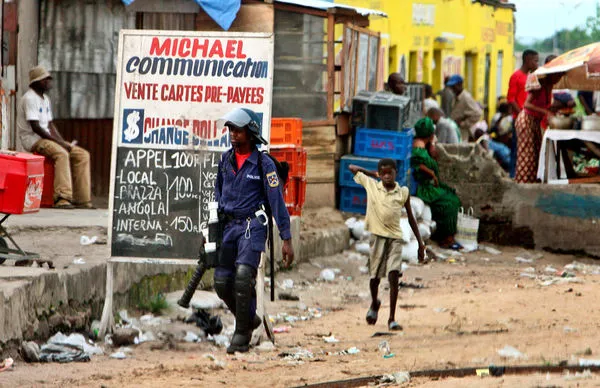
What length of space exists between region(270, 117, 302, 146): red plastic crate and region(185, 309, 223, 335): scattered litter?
13.3 feet

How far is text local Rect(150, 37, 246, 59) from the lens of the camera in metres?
9.10

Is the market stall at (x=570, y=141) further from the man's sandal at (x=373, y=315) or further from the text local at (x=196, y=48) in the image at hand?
the text local at (x=196, y=48)

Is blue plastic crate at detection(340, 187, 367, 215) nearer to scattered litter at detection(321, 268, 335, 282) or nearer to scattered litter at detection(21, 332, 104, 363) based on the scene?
scattered litter at detection(321, 268, 335, 282)

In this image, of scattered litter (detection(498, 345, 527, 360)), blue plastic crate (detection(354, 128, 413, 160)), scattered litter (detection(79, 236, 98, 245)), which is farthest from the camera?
blue plastic crate (detection(354, 128, 413, 160))

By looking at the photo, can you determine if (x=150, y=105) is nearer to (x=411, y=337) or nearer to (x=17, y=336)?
(x=17, y=336)

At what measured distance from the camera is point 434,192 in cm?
1642

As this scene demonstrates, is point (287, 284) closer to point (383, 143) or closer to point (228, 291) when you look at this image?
point (383, 143)

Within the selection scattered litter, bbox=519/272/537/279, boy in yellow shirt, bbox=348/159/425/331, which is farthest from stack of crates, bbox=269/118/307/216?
boy in yellow shirt, bbox=348/159/425/331

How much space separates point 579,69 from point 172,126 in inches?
342

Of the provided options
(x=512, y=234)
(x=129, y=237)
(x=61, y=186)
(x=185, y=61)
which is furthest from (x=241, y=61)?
(x=512, y=234)

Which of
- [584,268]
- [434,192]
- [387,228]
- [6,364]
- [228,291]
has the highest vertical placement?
[387,228]

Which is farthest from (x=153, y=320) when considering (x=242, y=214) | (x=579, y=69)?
(x=579, y=69)

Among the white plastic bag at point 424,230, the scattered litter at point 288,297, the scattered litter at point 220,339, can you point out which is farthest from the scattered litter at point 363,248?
the scattered litter at point 220,339

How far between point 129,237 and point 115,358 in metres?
1.05
